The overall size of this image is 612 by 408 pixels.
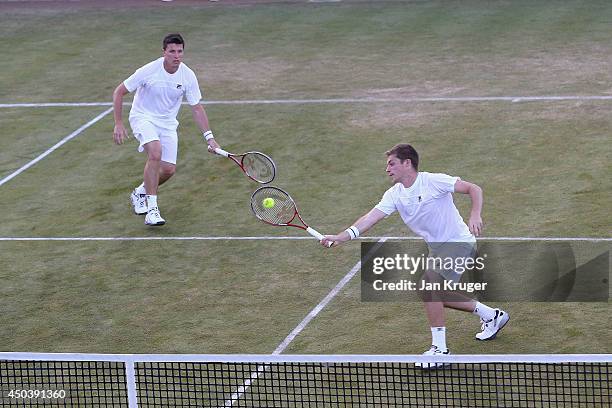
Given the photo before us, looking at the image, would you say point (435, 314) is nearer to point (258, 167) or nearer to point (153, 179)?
point (258, 167)

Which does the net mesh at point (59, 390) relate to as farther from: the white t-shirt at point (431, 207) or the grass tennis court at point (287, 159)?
the white t-shirt at point (431, 207)

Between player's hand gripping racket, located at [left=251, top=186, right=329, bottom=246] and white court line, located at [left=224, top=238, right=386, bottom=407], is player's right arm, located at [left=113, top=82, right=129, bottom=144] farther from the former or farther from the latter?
white court line, located at [left=224, top=238, right=386, bottom=407]

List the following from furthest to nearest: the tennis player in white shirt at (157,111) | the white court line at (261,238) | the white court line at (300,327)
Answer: the tennis player in white shirt at (157,111)
the white court line at (261,238)
the white court line at (300,327)

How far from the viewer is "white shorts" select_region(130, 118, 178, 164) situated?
14.4 metres

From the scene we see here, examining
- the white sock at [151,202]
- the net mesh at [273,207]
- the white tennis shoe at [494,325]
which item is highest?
the net mesh at [273,207]

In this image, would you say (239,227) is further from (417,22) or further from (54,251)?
(417,22)

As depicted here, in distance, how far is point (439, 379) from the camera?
1009 centimetres

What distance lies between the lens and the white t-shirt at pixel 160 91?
47.2 ft

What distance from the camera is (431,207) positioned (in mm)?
10273

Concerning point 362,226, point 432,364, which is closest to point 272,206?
point 362,226

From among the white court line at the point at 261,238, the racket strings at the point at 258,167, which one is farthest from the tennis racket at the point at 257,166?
the white court line at the point at 261,238

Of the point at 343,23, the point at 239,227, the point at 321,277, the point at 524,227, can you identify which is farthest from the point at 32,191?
the point at 343,23

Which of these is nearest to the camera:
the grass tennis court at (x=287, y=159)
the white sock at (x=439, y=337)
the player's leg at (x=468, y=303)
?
the white sock at (x=439, y=337)

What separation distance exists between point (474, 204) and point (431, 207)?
0.45 metres
